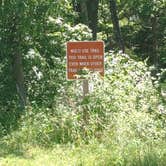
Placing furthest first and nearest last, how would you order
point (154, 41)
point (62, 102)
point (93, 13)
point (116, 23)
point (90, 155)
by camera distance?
point (154, 41) < point (116, 23) < point (93, 13) < point (62, 102) < point (90, 155)

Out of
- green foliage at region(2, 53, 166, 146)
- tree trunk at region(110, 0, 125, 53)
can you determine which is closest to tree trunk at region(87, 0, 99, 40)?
tree trunk at region(110, 0, 125, 53)

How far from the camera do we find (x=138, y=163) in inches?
340

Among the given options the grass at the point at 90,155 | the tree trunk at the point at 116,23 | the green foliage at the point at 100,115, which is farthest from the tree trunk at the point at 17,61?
the tree trunk at the point at 116,23

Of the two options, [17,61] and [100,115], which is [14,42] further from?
[100,115]

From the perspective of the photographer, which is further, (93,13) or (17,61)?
(93,13)

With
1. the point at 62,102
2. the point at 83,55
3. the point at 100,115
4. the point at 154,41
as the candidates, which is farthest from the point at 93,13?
the point at 100,115

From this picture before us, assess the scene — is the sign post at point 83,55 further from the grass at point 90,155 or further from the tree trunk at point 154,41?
the tree trunk at point 154,41

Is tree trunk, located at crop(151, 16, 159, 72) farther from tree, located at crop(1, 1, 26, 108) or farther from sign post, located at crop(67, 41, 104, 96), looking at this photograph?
sign post, located at crop(67, 41, 104, 96)

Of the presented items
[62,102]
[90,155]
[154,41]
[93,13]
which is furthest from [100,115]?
[154,41]

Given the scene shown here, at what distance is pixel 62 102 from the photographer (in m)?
12.7

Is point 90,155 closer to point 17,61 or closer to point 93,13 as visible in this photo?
point 17,61

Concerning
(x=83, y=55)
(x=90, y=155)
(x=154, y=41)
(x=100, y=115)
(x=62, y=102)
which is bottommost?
(x=90, y=155)

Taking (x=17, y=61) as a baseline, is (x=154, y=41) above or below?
above

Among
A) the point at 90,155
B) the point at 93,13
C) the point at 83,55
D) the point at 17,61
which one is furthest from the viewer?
the point at 93,13
